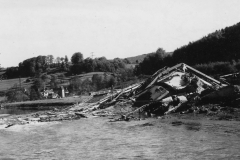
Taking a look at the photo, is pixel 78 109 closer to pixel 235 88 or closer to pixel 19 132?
pixel 19 132

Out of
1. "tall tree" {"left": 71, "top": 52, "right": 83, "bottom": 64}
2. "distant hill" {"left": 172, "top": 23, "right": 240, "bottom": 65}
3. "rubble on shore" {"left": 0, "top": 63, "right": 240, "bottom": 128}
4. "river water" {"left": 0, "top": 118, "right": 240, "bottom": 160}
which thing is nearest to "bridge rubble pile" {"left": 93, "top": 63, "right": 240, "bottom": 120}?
"rubble on shore" {"left": 0, "top": 63, "right": 240, "bottom": 128}

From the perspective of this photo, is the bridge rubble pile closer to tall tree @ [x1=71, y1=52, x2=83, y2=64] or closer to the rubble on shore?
the rubble on shore

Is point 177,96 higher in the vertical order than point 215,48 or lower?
lower

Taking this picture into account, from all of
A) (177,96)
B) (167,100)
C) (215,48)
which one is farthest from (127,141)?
(215,48)

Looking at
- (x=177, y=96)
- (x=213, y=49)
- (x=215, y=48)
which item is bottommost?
(x=177, y=96)

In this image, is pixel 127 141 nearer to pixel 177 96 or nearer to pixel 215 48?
pixel 177 96

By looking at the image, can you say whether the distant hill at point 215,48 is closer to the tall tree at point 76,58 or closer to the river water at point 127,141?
the river water at point 127,141
